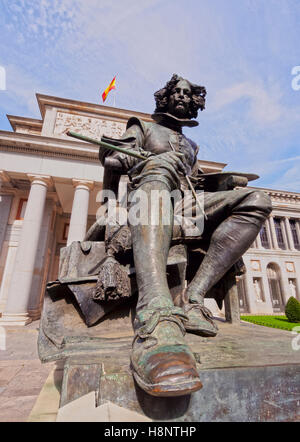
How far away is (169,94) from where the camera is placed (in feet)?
9.27

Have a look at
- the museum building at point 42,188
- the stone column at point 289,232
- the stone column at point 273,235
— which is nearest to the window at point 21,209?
the museum building at point 42,188

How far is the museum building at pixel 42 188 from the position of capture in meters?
13.0

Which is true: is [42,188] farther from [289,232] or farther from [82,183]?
[289,232]

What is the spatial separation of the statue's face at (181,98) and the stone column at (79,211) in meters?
11.9

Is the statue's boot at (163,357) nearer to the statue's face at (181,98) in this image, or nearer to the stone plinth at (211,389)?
the stone plinth at (211,389)

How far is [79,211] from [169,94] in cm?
1252

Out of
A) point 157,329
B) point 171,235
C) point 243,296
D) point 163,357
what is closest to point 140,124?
point 171,235

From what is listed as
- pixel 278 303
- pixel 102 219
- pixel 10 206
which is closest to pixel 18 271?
pixel 10 206

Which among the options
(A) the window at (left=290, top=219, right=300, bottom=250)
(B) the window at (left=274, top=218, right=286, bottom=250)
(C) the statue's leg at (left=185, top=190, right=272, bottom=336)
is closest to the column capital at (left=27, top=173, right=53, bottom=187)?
(C) the statue's leg at (left=185, top=190, right=272, bottom=336)

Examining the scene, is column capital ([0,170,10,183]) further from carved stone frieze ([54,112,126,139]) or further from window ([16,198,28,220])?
carved stone frieze ([54,112,126,139])

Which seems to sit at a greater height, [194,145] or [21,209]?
[21,209]

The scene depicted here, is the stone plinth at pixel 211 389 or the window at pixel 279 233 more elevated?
the window at pixel 279 233

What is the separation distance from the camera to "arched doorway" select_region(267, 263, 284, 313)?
105 ft
